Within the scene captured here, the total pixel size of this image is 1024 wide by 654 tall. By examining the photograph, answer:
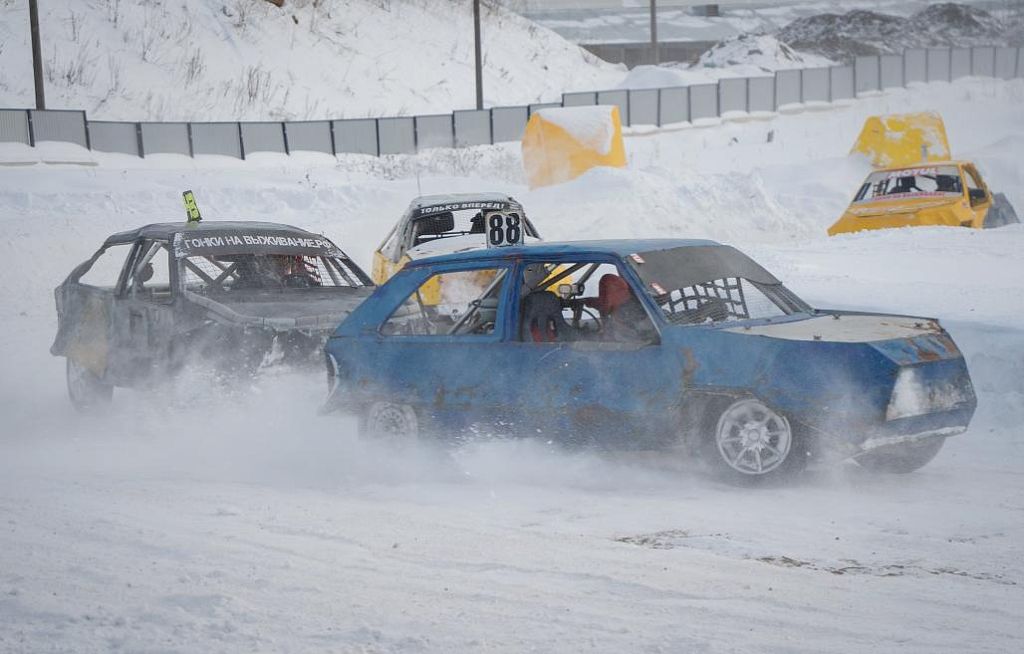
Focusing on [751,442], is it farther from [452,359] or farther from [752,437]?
[452,359]

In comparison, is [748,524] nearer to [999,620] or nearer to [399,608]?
[999,620]

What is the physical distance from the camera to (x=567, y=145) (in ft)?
86.3

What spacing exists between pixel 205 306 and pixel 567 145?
17.6m

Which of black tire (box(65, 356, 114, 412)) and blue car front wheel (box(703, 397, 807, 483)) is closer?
blue car front wheel (box(703, 397, 807, 483))

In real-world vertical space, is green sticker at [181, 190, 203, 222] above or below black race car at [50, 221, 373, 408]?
above

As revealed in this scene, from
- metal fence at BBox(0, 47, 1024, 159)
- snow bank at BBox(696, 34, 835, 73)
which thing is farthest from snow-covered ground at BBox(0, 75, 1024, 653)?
snow bank at BBox(696, 34, 835, 73)

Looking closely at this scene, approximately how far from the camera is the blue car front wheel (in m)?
6.81

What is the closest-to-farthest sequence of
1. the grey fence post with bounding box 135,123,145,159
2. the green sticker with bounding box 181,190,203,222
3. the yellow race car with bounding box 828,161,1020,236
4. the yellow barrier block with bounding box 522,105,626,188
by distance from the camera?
the green sticker with bounding box 181,190,203,222 < the yellow race car with bounding box 828,161,1020,236 < the yellow barrier block with bounding box 522,105,626,188 < the grey fence post with bounding box 135,123,145,159

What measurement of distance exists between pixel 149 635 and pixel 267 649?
0.45 m

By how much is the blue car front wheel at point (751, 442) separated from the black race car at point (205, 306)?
3.39 meters

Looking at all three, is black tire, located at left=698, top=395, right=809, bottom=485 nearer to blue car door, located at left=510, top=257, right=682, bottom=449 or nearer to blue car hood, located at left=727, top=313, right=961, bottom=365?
blue car door, located at left=510, top=257, right=682, bottom=449

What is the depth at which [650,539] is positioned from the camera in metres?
5.96

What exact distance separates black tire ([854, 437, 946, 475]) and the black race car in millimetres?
3923

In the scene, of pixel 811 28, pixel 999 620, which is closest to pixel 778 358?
pixel 999 620
